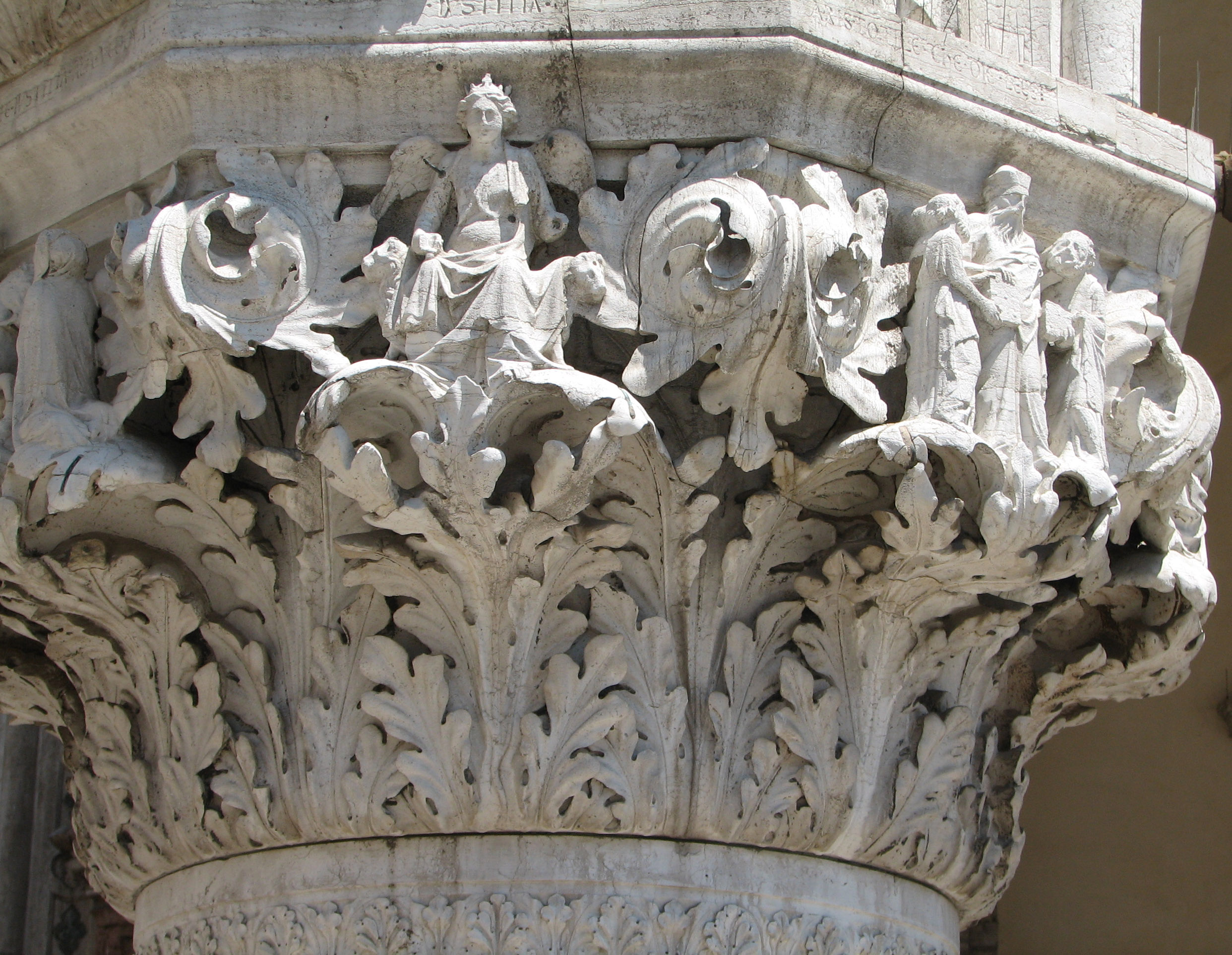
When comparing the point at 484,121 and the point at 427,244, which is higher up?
the point at 484,121

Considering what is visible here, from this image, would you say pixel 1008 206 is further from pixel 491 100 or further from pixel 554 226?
pixel 491 100

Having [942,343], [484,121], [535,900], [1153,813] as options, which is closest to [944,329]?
[942,343]

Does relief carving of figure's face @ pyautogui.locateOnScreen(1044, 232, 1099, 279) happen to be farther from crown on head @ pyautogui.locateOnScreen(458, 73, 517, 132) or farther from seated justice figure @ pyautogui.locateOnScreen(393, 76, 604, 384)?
crown on head @ pyautogui.locateOnScreen(458, 73, 517, 132)

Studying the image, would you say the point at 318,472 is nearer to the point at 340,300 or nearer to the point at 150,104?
the point at 340,300

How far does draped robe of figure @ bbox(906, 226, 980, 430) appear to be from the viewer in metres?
3.08

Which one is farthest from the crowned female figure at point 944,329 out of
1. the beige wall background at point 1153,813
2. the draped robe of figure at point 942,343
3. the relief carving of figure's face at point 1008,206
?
the beige wall background at point 1153,813

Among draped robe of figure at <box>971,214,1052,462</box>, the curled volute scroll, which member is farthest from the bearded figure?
the curled volute scroll

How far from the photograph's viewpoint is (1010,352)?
10.4ft

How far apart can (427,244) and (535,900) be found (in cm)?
119

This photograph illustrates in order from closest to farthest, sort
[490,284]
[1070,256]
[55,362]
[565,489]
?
[565,489], [490,284], [55,362], [1070,256]

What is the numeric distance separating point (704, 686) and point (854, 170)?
101 centimetres

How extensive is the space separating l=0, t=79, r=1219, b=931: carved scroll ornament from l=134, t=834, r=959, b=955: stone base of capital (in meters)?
0.05

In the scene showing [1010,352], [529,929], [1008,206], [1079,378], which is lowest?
[529,929]

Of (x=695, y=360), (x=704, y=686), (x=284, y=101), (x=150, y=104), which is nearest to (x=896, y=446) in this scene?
(x=695, y=360)
